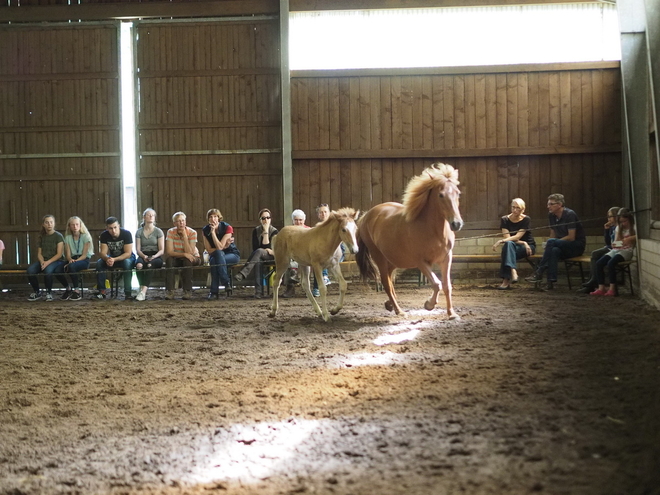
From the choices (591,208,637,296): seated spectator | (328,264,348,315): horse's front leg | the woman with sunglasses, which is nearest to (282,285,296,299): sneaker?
the woman with sunglasses

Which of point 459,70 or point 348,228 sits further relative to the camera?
point 459,70

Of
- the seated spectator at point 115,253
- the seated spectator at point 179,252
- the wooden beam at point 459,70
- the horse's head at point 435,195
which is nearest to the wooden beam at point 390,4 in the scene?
the wooden beam at point 459,70

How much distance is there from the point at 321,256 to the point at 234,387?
3.18 m

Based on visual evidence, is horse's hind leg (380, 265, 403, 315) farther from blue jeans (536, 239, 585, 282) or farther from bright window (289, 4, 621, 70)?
bright window (289, 4, 621, 70)

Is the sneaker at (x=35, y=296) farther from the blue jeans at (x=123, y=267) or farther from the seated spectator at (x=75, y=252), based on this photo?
the blue jeans at (x=123, y=267)

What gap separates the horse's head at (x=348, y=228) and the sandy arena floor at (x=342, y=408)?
2.64ft

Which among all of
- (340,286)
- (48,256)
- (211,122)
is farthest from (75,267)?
(340,286)

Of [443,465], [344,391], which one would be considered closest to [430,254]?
[344,391]

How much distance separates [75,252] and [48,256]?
0.40 meters

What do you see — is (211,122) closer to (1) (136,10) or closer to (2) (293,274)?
(1) (136,10)

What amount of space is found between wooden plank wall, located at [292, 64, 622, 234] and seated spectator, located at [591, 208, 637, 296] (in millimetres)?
3207

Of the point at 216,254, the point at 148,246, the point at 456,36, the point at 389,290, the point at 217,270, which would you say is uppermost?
the point at 456,36

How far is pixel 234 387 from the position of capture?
4430 mm

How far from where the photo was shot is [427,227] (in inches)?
275
